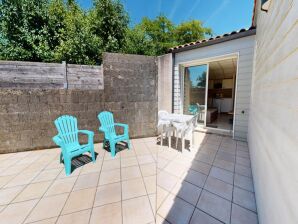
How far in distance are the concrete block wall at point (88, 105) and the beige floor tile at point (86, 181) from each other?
145 cm

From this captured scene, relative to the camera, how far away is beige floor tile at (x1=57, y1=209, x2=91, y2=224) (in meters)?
1.43

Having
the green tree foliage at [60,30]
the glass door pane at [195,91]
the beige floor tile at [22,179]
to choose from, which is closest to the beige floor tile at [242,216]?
the beige floor tile at [22,179]

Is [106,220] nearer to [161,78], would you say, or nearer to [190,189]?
[190,189]

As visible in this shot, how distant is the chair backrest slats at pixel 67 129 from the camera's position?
2.48 metres

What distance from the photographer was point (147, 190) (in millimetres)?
1874

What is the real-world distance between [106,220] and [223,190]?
4.91 ft

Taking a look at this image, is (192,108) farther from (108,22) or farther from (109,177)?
(108,22)

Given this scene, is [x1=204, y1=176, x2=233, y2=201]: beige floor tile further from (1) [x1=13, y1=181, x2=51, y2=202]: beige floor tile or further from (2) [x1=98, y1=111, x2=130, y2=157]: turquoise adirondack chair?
(1) [x1=13, y1=181, x2=51, y2=202]: beige floor tile

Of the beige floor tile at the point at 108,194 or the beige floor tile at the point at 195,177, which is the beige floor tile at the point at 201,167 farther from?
the beige floor tile at the point at 108,194

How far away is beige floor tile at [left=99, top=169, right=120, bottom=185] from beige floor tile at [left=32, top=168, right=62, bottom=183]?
2.46ft

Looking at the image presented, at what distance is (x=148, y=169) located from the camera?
7.79 ft

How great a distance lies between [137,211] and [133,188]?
0.38m

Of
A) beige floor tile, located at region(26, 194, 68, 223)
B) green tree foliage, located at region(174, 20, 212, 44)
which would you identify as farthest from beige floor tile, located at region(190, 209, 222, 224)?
green tree foliage, located at region(174, 20, 212, 44)

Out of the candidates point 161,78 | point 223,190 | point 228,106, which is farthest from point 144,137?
point 228,106
